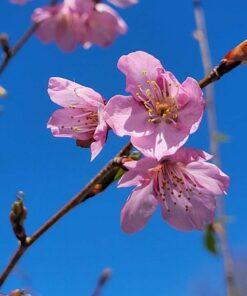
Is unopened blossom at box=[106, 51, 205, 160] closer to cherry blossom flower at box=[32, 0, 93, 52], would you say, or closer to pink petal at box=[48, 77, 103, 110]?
pink petal at box=[48, 77, 103, 110]

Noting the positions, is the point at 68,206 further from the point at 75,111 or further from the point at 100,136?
the point at 75,111

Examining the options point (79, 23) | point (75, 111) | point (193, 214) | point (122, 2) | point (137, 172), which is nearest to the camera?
point (137, 172)

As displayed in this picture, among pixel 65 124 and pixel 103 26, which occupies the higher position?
pixel 103 26

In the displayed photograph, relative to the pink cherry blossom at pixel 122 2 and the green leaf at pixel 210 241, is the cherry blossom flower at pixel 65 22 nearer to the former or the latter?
the pink cherry blossom at pixel 122 2

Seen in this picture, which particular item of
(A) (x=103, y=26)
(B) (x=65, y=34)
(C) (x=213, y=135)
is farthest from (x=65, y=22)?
(C) (x=213, y=135)

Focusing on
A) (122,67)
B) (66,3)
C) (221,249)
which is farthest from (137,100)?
(221,249)

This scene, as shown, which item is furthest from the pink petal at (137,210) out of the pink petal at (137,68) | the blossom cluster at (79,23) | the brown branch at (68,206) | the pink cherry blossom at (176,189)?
the blossom cluster at (79,23)

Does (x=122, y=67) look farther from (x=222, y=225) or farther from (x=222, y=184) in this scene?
(x=222, y=225)

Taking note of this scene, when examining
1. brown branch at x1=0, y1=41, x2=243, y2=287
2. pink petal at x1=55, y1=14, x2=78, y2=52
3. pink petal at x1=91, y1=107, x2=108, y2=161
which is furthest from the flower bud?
pink petal at x1=55, y1=14, x2=78, y2=52
